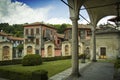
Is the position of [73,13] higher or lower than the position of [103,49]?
higher

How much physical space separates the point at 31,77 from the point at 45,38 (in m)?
34.0

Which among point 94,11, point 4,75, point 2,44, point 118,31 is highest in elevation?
point 94,11

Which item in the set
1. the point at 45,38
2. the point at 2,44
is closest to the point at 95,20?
the point at 2,44

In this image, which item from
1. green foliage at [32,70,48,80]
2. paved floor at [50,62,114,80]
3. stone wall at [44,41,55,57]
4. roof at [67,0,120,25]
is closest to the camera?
green foliage at [32,70,48,80]

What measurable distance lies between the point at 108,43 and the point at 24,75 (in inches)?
755

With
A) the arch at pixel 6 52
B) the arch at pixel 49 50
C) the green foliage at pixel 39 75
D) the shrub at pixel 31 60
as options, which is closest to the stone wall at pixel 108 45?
the arch at pixel 49 50

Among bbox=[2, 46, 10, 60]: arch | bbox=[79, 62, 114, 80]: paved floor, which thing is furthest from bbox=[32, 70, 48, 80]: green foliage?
bbox=[2, 46, 10, 60]: arch

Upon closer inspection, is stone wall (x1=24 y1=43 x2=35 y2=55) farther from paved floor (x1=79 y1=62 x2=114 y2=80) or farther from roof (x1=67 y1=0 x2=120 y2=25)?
paved floor (x1=79 y1=62 x2=114 y2=80)

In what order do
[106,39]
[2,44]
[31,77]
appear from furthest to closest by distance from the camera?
[106,39] → [2,44] → [31,77]

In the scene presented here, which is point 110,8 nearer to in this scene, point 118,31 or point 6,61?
point 118,31

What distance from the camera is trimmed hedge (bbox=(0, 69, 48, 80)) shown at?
10.4 meters

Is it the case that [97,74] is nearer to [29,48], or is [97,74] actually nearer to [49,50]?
[29,48]

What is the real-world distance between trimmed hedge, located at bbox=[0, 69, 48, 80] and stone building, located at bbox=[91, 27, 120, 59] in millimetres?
18268

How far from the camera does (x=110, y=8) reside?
19.9 metres
